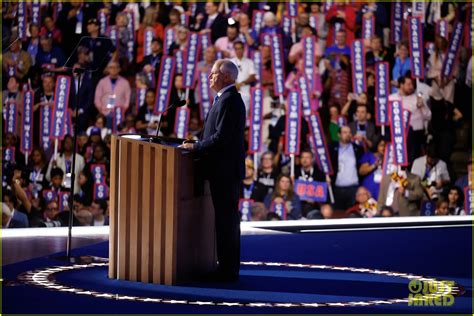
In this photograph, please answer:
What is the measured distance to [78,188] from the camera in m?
8.60

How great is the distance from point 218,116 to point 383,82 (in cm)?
452

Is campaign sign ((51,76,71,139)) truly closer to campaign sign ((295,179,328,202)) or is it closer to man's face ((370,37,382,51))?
campaign sign ((295,179,328,202))

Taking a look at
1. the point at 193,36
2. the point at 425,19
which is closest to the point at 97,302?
the point at 193,36

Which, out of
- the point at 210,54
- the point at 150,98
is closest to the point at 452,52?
the point at 210,54

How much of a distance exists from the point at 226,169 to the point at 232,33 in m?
3.92

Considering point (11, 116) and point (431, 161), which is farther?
point (431, 161)

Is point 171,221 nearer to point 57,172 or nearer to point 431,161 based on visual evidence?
point 57,172

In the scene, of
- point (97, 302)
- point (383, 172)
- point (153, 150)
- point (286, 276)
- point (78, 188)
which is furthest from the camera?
point (383, 172)

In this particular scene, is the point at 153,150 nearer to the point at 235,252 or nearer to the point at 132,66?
the point at 235,252

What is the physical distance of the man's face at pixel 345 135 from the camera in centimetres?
938

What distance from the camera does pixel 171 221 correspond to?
17.0ft

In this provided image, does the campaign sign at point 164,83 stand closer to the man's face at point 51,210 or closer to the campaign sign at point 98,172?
the campaign sign at point 98,172

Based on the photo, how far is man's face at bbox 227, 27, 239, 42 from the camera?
909 cm

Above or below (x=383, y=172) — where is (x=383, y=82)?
above
